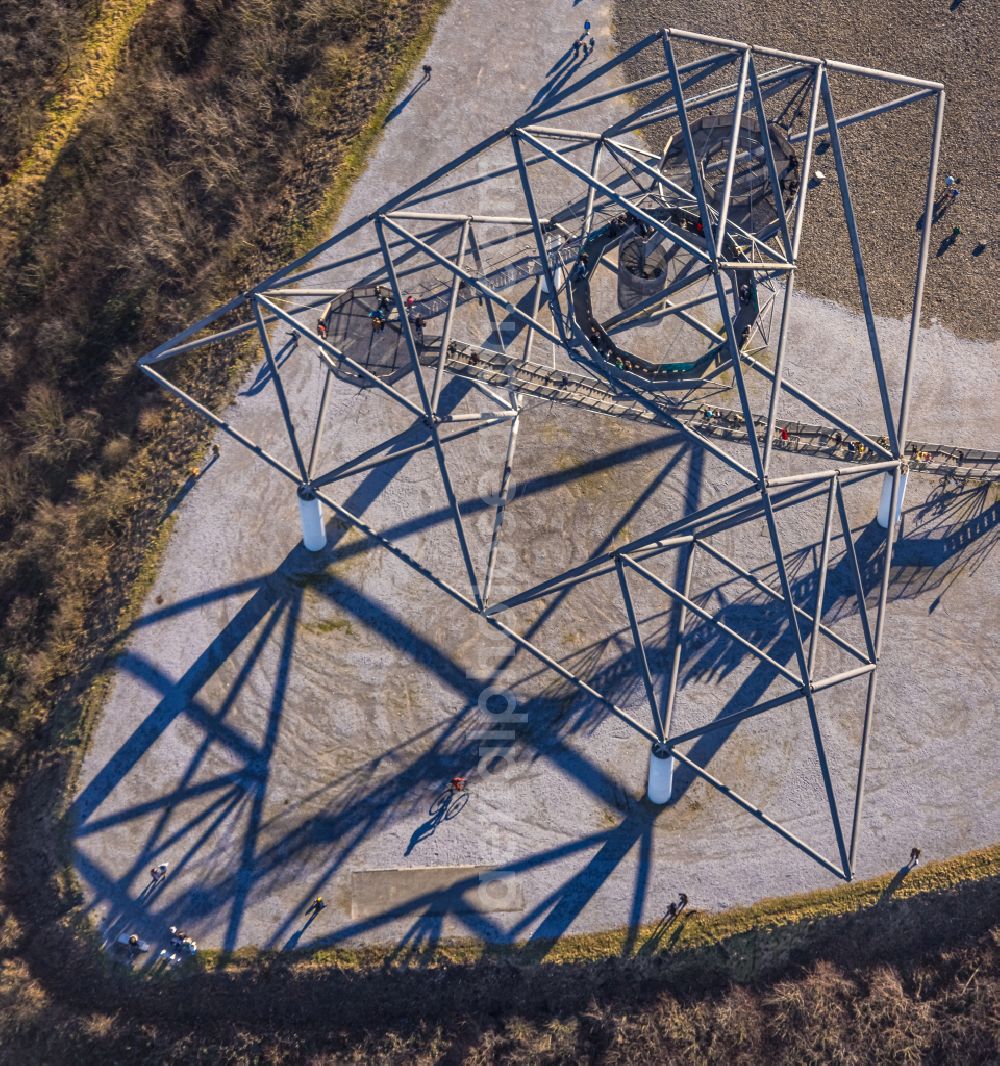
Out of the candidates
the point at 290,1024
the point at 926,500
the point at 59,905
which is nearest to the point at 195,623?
the point at 59,905

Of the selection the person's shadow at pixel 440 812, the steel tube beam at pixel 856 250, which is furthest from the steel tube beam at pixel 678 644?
Result: the person's shadow at pixel 440 812

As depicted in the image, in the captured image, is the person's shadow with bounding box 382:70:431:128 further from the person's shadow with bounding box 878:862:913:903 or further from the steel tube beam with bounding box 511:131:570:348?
the person's shadow with bounding box 878:862:913:903

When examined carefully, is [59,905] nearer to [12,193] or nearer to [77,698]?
[77,698]

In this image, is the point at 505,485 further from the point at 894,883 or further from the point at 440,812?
the point at 894,883

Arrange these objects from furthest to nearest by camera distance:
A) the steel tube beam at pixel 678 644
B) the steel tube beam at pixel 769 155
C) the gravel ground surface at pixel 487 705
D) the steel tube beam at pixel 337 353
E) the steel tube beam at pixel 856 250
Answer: the gravel ground surface at pixel 487 705 → the steel tube beam at pixel 678 644 → the steel tube beam at pixel 337 353 → the steel tube beam at pixel 856 250 → the steel tube beam at pixel 769 155

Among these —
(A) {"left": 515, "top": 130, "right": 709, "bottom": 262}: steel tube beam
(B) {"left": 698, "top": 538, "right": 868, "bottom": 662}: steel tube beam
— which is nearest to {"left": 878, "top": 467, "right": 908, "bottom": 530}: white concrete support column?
(B) {"left": 698, "top": 538, "right": 868, "bottom": 662}: steel tube beam

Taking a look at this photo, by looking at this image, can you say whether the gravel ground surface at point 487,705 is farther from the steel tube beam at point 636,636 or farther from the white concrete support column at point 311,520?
the steel tube beam at point 636,636
